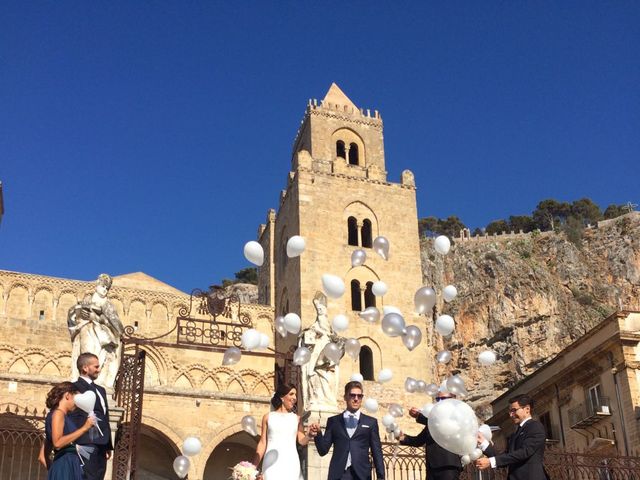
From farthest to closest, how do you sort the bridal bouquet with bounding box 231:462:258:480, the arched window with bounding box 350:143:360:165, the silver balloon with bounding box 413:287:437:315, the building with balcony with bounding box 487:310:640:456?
the arched window with bounding box 350:143:360:165
the building with balcony with bounding box 487:310:640:456
the silver balloon with bounding box 413:287:437:315
the bridal bouquet with bounding box 231:462:258:480

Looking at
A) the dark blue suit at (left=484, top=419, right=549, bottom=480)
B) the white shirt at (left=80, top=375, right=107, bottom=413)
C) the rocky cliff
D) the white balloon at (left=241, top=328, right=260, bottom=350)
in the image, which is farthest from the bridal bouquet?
the rocky cliff

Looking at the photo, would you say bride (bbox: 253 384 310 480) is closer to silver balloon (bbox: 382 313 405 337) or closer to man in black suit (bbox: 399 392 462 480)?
man in black suit (bbox: 399 392 462 480)

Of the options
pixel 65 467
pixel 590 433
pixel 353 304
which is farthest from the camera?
pixel 353 304

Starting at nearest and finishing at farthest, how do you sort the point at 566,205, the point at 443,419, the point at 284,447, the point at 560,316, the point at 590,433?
the point at 443,419, the point at 284,447, the point at 590,433, the point at 560,316, the point at 566,205

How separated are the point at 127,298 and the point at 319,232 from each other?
25.8 feet

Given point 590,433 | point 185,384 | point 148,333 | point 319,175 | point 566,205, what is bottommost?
point 590,433

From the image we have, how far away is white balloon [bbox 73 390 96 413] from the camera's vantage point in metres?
6.47

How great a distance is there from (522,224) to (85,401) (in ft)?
269

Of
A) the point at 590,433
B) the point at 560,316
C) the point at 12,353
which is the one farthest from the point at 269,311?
the point at 560,316

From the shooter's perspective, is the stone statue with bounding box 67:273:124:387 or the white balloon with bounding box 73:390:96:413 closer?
the white balloon with bounding box 73:390:96:413

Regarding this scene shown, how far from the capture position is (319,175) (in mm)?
32625

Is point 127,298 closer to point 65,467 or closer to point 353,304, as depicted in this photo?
point 353,304

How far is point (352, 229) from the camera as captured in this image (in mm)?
32594

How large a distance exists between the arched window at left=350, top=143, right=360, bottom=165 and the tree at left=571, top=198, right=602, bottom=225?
5163cm
